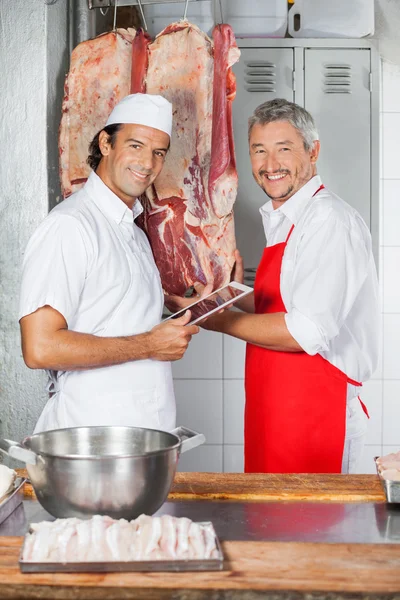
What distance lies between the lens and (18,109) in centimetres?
280

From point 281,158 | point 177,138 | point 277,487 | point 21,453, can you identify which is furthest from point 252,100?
point 21,453

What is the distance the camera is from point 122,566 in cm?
122

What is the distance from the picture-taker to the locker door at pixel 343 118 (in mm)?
3520

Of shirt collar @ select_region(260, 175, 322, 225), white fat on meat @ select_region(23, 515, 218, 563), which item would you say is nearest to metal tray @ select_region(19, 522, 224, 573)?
white fat on meat @ select_region(23, 515, 218, 563)

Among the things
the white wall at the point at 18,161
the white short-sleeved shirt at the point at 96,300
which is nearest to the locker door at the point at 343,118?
the white wall at the point at 18,161

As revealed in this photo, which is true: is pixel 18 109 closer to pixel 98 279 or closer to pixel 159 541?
pixel 98 279

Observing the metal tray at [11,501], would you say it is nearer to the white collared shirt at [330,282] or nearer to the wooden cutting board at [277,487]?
the wooden cutting board at [277,487]

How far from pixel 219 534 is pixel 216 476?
0.40 meters

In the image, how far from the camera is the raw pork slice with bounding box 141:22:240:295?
2.79 metres

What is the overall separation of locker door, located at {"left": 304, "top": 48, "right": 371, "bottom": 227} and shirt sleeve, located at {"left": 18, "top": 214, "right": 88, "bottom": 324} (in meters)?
1.70

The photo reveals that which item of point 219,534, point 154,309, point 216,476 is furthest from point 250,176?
point 219,534

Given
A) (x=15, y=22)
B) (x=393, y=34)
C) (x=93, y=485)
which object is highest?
(x=393, y=34)

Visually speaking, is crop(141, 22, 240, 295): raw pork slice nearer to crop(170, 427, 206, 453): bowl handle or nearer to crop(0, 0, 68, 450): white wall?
crop(0, 0, 68, 450): white wall

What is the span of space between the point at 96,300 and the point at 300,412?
0.81 meters
